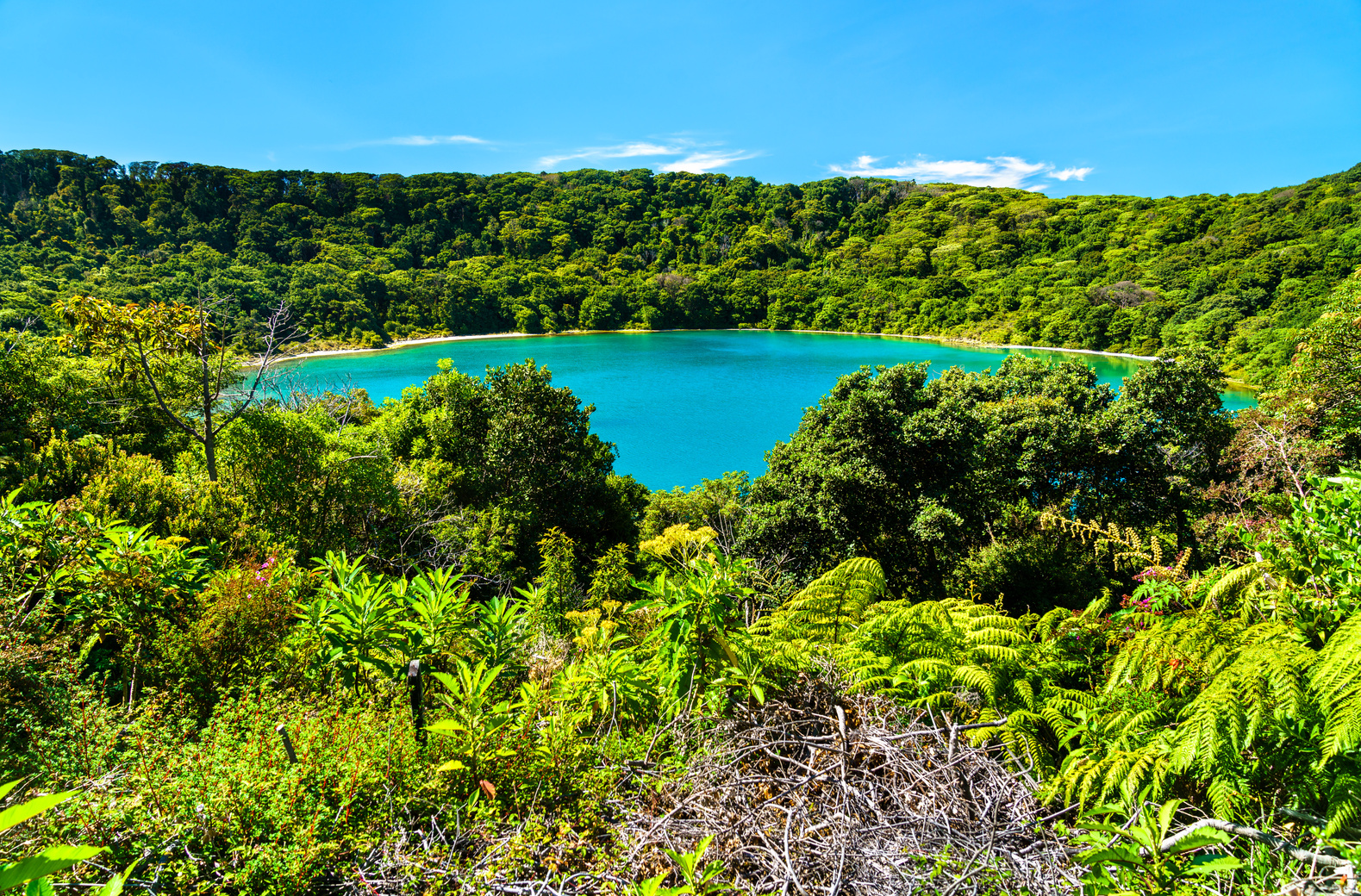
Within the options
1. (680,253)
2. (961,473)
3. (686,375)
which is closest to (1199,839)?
(961,473)

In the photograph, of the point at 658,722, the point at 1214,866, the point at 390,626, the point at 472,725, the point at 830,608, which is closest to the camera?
the point at 1214,866

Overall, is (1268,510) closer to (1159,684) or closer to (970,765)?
(1159,684)

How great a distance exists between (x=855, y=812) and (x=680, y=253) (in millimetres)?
102861

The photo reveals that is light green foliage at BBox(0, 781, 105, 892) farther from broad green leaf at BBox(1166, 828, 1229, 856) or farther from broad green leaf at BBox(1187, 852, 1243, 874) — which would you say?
broad green leaf at BBox(1166, 828, 1229, 856)

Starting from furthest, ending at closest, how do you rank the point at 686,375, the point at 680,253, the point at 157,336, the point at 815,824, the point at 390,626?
the point at 680,253 < the point at 686,375 < the point at 157,336 < the point at 390,626 < the point at 815,824

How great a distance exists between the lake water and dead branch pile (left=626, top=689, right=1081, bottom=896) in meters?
21.5

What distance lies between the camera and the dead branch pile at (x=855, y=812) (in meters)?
1.70

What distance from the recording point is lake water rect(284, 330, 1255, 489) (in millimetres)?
32688

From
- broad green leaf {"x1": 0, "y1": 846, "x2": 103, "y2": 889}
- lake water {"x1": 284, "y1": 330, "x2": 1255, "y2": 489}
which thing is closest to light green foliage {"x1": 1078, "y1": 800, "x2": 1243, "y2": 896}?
broad green leaf {"x1": 0, "y1": 846, "x2": 103, "y2": 889}

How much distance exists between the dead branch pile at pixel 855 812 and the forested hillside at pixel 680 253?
4046 cm

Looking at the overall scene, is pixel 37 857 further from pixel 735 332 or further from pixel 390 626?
pixel 735 332

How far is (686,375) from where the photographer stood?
174ft

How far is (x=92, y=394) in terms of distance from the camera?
1203cm

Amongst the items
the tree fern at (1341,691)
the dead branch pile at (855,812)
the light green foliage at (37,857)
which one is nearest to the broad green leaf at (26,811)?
the light green foliage at (37,857)
